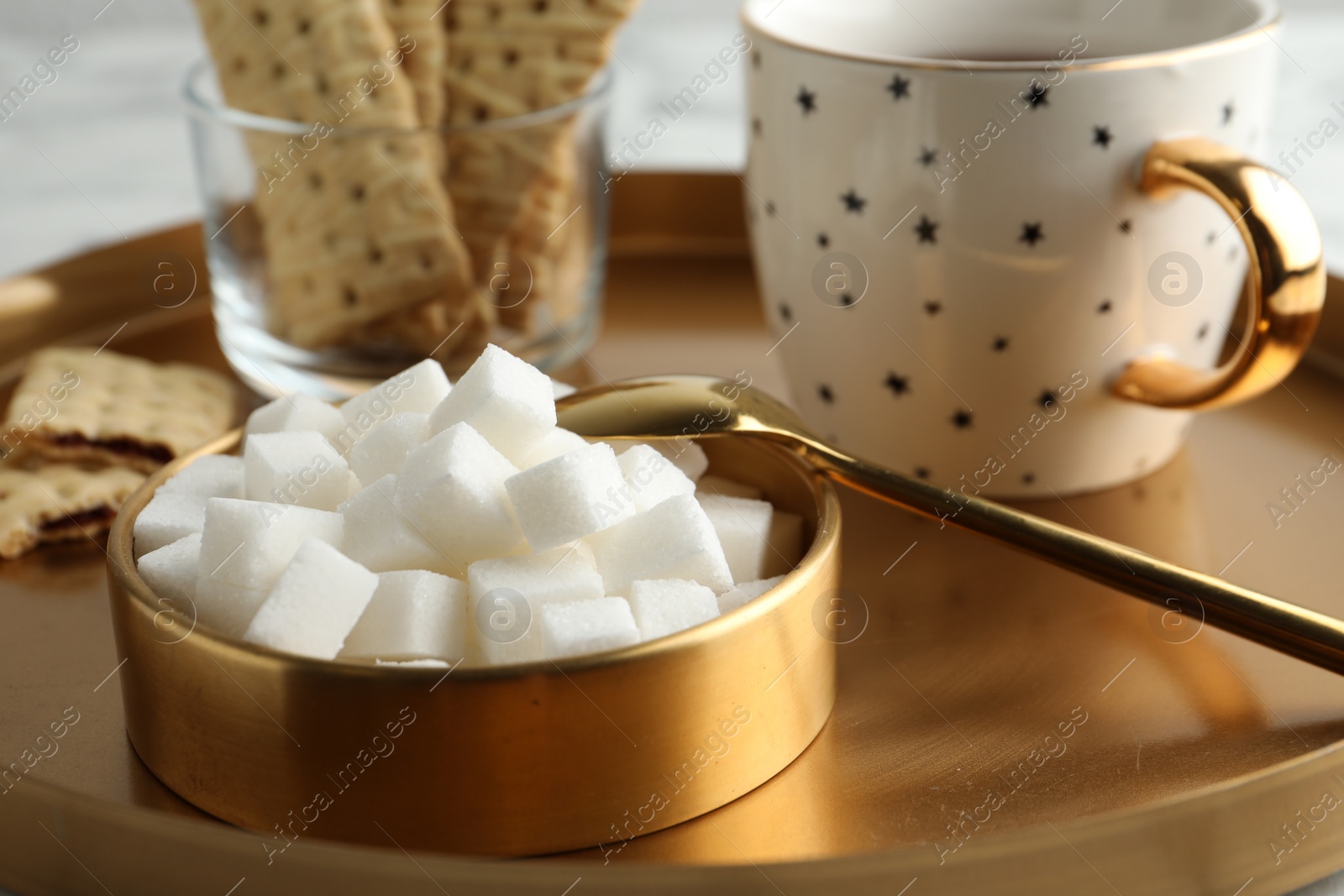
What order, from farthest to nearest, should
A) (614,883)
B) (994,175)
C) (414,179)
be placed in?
1. (414,179)
2. (994,175)
3. (614,883)

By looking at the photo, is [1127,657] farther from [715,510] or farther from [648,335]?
[648,335]

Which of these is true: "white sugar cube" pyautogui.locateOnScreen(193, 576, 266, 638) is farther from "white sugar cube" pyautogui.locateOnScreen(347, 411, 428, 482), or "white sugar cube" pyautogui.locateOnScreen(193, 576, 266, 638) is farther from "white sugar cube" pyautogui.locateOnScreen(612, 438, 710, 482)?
"white sugar cube" pyautogui.locateOnScreen(612, 438, 710, 482)

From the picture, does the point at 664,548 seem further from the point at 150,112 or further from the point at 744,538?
the point at 150,112

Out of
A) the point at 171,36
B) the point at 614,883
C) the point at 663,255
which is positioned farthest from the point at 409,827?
the point at 171,36

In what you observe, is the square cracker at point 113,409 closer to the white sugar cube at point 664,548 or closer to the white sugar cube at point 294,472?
the white sugar cube at point 294,472

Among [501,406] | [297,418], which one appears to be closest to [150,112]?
[297,418]

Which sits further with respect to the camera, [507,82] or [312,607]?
[507,82]
